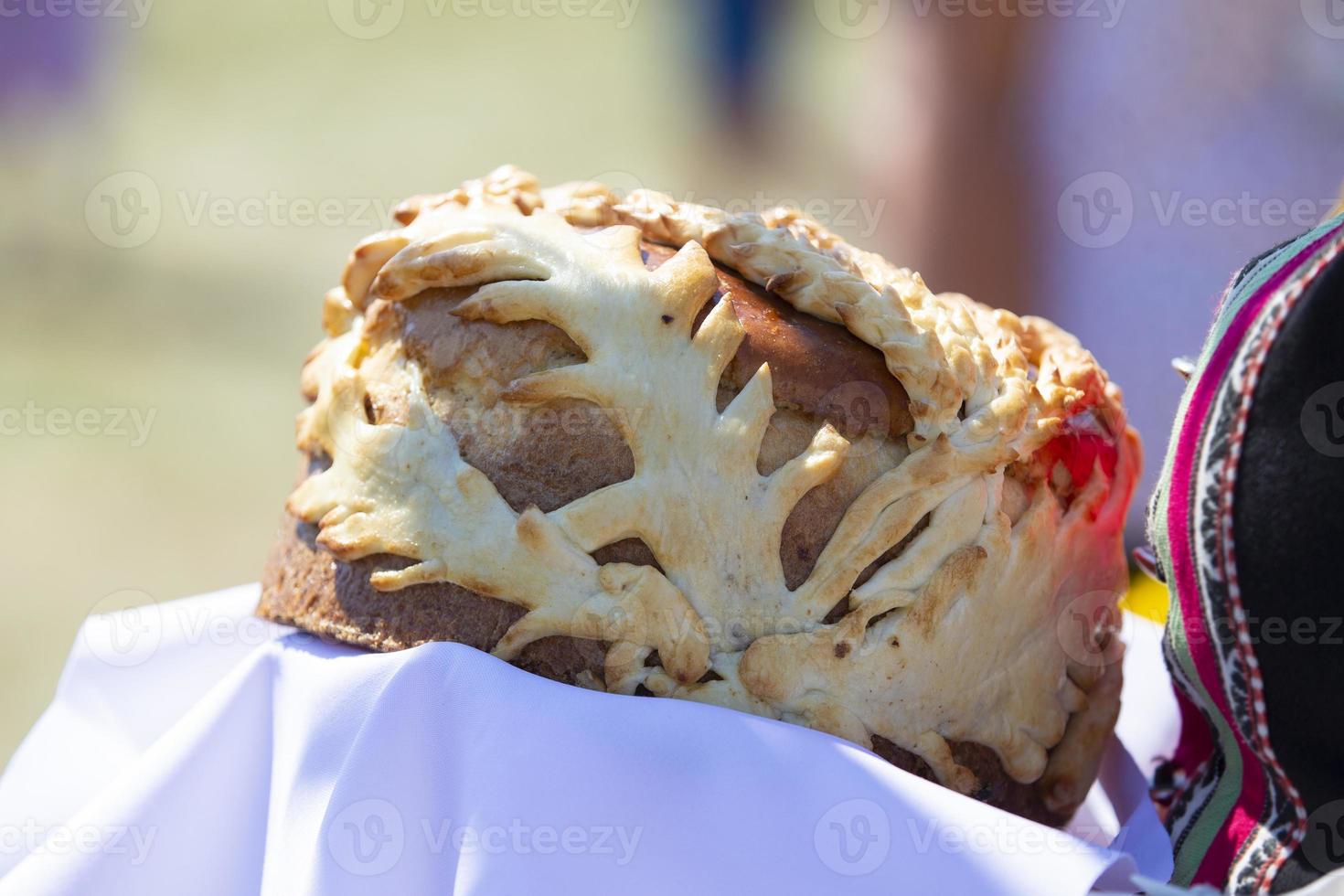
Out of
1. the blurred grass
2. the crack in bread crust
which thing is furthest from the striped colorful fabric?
the blurred grass

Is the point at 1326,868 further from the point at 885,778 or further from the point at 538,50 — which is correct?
the point at 538,50

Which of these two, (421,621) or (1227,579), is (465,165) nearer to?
(421,621)

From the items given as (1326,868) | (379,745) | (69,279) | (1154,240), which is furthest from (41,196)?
(1326,868)

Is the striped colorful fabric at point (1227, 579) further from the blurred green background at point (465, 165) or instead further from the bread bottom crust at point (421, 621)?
the blurred green background at point (465, 165)

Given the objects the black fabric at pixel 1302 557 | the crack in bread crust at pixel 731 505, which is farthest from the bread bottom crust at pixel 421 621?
the black fabric at pixel 1302 557

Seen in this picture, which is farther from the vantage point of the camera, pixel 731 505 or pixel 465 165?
pixel 465 165

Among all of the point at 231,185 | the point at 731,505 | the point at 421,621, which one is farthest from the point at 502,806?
the point at 231,185

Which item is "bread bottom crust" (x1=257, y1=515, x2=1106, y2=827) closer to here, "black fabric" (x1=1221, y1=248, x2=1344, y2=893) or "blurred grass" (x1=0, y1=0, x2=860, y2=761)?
"black fabric" (x1=1221, y1=248, x2=1344, y2=893)
